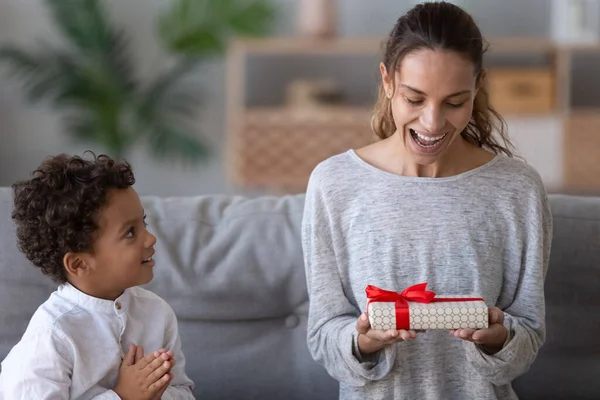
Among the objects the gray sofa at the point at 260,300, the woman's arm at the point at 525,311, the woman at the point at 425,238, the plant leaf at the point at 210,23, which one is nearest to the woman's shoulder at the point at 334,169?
the woman at the point at 425,238

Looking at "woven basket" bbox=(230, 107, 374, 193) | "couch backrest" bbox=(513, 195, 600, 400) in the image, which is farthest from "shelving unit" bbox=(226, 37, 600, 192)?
"couch backrest" bbox=(513, 195, 600, 400)

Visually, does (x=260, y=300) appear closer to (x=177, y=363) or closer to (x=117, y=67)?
(x=177, y=363)

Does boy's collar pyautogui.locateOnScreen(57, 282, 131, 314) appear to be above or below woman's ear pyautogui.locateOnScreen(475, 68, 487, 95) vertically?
below

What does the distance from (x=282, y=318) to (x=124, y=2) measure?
3700 millimetres

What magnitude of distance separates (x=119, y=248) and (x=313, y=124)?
128 inches

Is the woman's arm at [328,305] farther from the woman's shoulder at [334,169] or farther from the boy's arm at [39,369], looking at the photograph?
the boy's arm at [39,369]

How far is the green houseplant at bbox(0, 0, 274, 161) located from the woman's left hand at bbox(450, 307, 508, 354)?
3664mm

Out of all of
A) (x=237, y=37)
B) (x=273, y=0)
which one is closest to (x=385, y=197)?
(x=237, y=37)

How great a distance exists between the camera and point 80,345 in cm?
158

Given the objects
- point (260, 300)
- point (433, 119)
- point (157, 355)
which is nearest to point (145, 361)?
point (157, 355)

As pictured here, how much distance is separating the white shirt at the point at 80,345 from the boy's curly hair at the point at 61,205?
0.10m

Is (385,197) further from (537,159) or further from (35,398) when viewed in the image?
(537,159)

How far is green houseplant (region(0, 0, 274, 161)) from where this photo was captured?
4.92 m

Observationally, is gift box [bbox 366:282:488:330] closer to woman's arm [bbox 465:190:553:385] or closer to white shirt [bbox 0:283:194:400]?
woman's arm [bbox 465:190:553:385]
